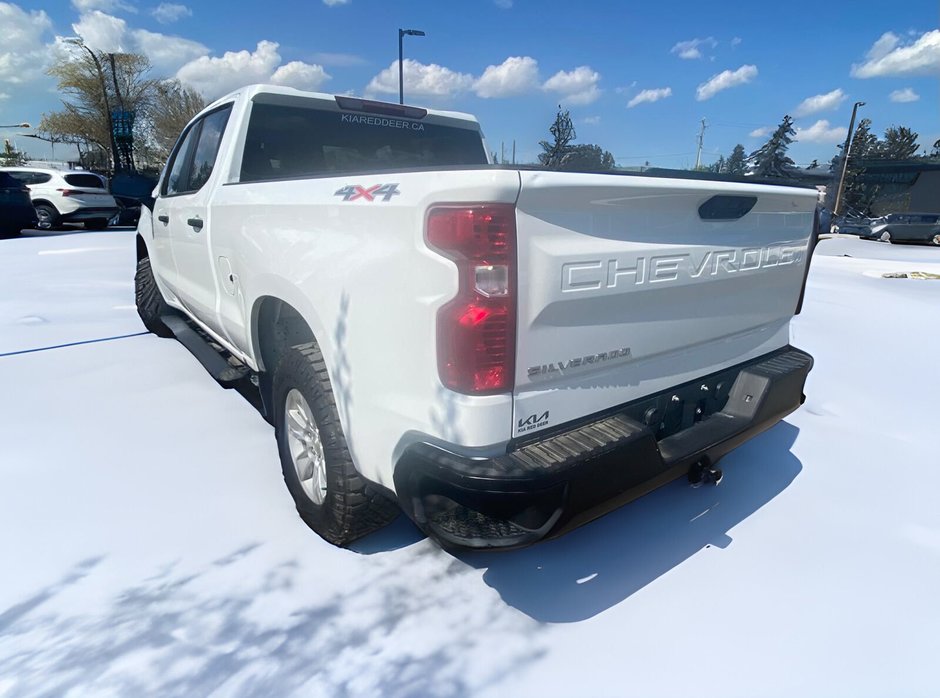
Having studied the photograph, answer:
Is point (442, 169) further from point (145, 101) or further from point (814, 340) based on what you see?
point (145, 101)

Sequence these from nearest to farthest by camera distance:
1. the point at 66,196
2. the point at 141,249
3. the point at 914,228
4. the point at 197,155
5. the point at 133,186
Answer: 1. the point at 197,155
2. the point at 133,186
3. the point at 141,249
4. the point at 66,196
5. the point at 914,228

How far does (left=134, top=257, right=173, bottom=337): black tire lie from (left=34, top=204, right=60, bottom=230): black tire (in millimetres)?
13212

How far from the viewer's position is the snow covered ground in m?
1.84

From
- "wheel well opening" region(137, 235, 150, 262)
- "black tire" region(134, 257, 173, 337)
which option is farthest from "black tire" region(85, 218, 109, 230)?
"black tire" region(134, 257, 173, 337)

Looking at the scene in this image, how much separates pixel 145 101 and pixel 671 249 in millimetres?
46637

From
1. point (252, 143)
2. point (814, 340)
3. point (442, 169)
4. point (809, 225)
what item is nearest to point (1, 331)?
point (252, 143)

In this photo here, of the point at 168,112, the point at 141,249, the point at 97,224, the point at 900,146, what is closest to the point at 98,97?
the point at 168,112

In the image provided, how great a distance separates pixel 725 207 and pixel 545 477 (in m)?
1.31

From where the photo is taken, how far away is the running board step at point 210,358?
3348mm

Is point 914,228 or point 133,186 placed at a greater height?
point 133,186

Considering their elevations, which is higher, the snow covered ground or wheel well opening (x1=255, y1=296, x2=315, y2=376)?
wheel well opening (x1=255, y1=296, x2=315, y2=376)

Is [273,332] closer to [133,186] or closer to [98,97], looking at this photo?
[133,186]

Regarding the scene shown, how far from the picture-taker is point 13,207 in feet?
42.5

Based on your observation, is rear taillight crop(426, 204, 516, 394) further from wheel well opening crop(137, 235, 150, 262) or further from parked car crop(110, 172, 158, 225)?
wheel well opening crop(137, 235, 150, 262)
